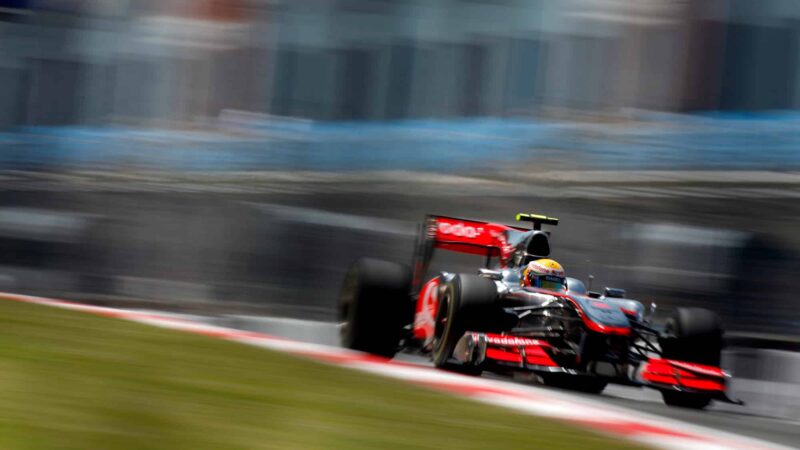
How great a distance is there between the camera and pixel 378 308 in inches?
349

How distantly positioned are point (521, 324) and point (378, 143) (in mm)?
6106

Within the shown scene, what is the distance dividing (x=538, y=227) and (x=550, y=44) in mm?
3659

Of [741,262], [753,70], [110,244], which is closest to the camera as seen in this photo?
[741,262]

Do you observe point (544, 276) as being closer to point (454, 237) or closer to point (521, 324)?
point (521, 324)

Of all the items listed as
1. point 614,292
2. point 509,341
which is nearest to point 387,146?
point 614,292

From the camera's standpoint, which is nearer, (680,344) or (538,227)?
(680,344)

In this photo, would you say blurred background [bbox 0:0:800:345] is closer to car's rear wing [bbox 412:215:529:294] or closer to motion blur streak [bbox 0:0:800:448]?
motion blur streak [bbox 0:0:800:448]

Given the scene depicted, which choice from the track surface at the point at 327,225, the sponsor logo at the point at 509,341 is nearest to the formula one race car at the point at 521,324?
the sponsor logo at the point at 509,341

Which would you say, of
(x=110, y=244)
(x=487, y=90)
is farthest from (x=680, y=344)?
(x=110, y=244)

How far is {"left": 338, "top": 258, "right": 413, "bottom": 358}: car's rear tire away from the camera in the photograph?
8.84 m

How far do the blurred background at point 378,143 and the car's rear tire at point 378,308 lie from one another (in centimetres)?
202

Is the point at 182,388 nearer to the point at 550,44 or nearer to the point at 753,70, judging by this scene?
the point at 753,70

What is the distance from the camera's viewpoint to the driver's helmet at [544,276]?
8.65 metres

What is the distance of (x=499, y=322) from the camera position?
27.3 ft
